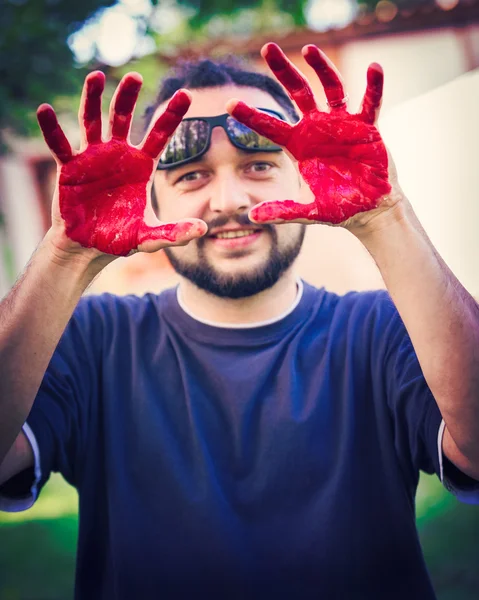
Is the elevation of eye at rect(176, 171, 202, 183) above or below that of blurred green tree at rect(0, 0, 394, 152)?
below

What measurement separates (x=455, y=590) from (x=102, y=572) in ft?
7.38

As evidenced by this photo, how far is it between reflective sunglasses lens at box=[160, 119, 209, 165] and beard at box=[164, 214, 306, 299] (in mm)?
281

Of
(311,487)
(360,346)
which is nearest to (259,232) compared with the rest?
(360,346)

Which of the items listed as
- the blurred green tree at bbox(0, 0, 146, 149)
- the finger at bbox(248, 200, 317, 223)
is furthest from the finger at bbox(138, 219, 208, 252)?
the blurred green tree at bbox(0, 0, 146, 149)

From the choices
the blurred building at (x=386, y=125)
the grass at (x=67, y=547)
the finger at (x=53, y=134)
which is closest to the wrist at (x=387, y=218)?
the finger at (x=53, y=134)

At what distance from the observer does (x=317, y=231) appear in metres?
6.14

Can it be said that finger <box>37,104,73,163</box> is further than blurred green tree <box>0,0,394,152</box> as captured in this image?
No

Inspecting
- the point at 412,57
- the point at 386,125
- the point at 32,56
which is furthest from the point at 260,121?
the point at 412,57

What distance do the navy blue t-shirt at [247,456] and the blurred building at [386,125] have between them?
410 centimetres

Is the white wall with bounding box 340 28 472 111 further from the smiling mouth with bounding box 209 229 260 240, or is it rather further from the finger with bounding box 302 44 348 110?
the finger with bounding box 302 44 348 110

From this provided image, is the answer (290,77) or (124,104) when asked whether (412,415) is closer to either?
(290,77)

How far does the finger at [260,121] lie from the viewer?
120 centimetres

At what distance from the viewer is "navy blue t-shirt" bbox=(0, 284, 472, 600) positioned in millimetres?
1465

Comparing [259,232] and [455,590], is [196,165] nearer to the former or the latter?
[259,232]
